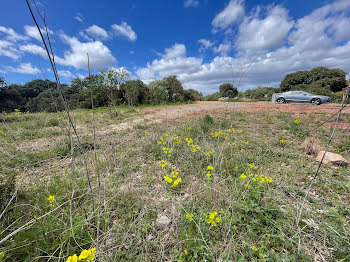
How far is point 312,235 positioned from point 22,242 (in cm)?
211

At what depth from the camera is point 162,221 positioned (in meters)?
1.28

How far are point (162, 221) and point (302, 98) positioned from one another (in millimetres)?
14359

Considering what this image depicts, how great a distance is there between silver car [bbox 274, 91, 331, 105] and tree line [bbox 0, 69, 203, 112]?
10259 mm

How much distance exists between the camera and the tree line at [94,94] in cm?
322

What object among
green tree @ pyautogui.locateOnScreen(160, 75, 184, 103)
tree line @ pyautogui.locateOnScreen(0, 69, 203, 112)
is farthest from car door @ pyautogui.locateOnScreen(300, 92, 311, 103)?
green tree @ pyautogui.locateOnScreen(160, 75, 184, 103)

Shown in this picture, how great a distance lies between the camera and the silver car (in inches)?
386

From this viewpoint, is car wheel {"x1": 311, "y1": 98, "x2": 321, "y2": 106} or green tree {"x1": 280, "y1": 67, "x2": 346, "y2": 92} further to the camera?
green tree {"x1": 280, "y1": 67, "x2": 346, "y2": 92}

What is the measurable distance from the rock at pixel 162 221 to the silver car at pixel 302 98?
1389cm

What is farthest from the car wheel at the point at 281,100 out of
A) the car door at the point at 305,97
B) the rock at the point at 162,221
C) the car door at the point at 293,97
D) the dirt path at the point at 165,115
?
the rock at the point at 162,221

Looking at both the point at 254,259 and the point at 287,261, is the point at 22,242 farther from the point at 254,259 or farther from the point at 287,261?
the point at 287,261

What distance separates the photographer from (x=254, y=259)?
94 cm

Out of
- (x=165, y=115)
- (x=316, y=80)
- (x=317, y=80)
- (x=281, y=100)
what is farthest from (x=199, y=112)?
(x=316, y=80)

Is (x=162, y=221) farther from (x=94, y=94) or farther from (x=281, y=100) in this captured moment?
(x=281, y=100)

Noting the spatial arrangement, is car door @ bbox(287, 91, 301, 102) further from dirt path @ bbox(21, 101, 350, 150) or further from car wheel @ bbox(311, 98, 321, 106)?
dirt path @ bbox(21, 101, 350, 150)
